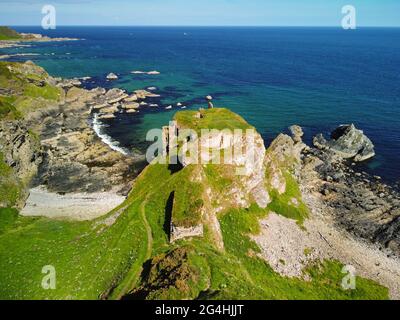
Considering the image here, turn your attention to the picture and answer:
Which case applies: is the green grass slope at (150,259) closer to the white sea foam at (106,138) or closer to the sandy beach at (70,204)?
the sandy beach at (70,204)

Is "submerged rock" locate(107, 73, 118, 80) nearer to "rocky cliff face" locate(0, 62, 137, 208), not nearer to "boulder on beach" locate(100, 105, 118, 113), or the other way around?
"rocky cliff face" locate(0, 62, 137, 208)

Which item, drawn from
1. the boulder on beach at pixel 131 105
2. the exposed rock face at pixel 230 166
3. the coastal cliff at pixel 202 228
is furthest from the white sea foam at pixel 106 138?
the exposed rock face at pixel 230 166

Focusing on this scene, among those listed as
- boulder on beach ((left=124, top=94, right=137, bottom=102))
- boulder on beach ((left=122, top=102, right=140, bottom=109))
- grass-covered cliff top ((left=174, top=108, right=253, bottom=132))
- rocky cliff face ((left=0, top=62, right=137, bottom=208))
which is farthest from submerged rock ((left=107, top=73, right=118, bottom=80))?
grass-covered cliff top ((left=174, top=108, right=253, bottom=132))

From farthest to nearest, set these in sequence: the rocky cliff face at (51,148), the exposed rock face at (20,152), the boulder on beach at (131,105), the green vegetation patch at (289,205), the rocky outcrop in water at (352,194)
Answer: the boulder on beach at (131,105) → the rocky cliff face at (51,148) → the exposed rock face at (20,152) → the rocky outcrop in water at (352,194) → the green vegetation patch at (289,205)

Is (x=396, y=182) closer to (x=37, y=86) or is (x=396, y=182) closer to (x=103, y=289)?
(x=103, y=289)
